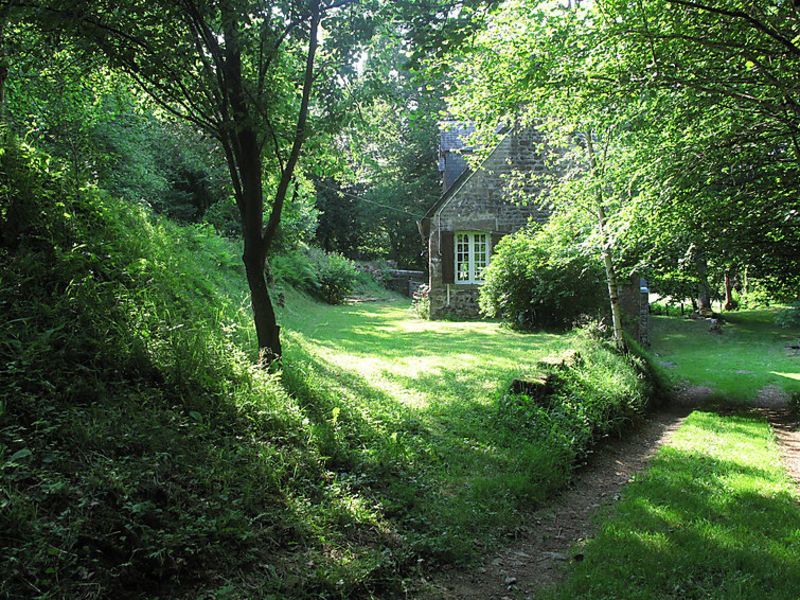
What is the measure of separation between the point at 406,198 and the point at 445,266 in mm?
19952

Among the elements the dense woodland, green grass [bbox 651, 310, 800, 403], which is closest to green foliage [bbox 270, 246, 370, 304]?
the dense woodland

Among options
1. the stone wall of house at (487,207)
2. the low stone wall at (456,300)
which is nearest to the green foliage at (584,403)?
the low stone wall at (456,300)

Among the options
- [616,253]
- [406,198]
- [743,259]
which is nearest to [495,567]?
[743,259]

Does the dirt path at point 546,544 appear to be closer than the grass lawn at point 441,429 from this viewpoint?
Yes

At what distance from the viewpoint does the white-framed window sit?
60.6ft

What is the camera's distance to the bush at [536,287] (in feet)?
45.8

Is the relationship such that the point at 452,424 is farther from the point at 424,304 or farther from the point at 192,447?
the point at 424,304

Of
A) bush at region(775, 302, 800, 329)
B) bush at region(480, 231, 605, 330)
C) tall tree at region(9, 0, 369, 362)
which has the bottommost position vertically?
bush at region(775, 302, 800, 329)

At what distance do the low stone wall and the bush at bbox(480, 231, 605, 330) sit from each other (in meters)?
2.47

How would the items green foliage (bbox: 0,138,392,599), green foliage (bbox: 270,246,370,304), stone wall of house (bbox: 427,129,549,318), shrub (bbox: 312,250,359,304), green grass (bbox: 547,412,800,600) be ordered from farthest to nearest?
shrub (bbox: 312,250,359,304)
green foliage (bbox: 270,246,370,304)
stone wall of house (bbox: 427,129,549,318)
green grass (bbox: 547,412,800,600)
green foliage (bbox: 0,138,392,599)

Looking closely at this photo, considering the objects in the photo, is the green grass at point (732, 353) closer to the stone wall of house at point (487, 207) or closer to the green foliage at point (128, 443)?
the stone wall of house at point (487, 207)

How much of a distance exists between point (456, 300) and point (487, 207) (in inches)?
135

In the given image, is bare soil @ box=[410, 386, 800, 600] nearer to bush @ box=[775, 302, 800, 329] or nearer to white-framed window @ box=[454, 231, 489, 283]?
bush @ box=[775, 302, 800, 329]

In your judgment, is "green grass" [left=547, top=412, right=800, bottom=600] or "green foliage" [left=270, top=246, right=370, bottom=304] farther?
A: "green foliage" [left=270, top=246, right=370, bottom=304]
